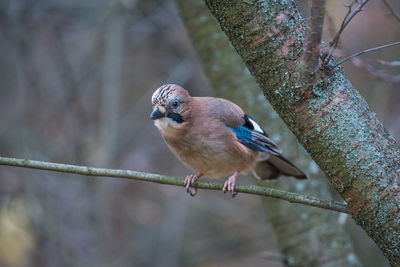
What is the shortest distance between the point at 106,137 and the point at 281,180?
2404 mm

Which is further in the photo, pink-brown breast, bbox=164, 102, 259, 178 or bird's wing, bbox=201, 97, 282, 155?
bird's wing, bbox=201, 97, 282, 155

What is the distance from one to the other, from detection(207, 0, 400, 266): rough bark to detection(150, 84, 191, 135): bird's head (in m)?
1.46

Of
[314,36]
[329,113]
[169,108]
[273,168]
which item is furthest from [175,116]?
[314,36]

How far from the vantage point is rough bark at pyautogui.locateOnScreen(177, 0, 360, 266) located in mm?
4242

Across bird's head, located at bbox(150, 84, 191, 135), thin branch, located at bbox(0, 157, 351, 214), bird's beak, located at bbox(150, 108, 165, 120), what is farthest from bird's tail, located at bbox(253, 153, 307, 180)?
thin branch, located at bbox(0, 157, 351, 214)

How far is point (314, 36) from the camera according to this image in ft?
7.05

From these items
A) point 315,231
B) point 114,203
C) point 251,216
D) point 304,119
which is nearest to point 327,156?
point 304,119

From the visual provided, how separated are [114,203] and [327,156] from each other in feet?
16.6

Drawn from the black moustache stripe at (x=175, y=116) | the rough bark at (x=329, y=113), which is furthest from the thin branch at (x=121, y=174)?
the black moustache stripe at (x=175, y=116)

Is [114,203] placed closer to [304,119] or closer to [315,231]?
[315,231]

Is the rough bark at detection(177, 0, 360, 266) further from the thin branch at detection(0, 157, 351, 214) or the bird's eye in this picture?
the thin branch at detection(0, 157, 351, 214)

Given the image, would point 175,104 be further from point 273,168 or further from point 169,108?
point 273,168

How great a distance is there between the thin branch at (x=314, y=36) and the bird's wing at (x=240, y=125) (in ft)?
6.19

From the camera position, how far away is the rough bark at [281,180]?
424cm
